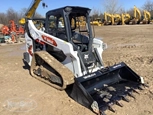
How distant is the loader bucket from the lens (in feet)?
13.2

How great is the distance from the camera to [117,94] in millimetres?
4473

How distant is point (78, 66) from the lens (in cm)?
489

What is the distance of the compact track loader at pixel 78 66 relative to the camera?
4315mm

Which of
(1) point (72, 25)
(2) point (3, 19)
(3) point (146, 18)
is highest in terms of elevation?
(2) point (3, 19)

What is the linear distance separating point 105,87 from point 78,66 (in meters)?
0.79

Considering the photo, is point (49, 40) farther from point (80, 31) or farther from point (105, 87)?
point (105, 87)

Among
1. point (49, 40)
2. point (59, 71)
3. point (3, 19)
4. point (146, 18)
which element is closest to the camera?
point (59, 71)

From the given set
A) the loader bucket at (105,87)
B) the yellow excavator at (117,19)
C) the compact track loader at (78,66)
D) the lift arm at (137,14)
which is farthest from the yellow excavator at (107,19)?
the loader bucket at (105,87)

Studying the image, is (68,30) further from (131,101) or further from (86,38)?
(131,101)

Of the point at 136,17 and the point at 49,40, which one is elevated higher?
the point at 136,17

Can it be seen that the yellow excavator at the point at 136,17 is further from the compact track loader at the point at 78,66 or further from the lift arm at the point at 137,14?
the compact track loader at the point at 78,66

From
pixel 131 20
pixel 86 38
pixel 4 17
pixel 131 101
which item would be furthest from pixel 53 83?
pixel 4 17

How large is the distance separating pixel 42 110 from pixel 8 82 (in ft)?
7.26

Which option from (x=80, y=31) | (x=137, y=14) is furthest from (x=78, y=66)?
(x=137, y=14)
